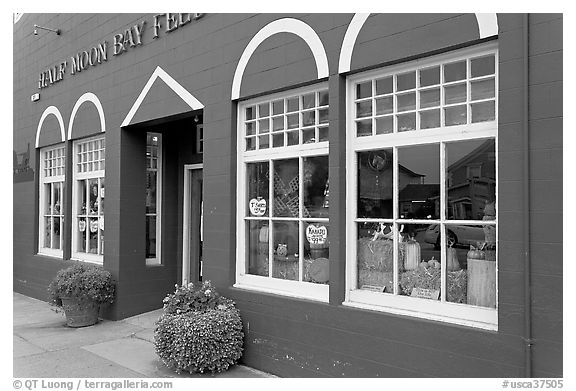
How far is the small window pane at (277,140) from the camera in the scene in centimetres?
565

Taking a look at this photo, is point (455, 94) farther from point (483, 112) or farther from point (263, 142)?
point (263, 142)

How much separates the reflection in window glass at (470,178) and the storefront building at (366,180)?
16 mm

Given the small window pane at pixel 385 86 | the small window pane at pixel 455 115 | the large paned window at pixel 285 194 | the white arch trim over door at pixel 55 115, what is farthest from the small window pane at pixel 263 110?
the white arch trim over door at pixel 55 115

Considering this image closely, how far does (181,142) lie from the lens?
854cm

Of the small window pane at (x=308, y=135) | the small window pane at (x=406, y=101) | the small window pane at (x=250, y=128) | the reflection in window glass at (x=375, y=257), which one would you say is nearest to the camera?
the small window pane at (x=406, y=101)

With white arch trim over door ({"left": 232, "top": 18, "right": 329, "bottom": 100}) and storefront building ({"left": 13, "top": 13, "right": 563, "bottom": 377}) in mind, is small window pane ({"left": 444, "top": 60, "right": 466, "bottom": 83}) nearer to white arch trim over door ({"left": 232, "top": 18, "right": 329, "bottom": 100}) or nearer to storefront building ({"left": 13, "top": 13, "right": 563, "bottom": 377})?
storefront building ({"left": 13, "top": 13, "right": 563, "bottom": 377})

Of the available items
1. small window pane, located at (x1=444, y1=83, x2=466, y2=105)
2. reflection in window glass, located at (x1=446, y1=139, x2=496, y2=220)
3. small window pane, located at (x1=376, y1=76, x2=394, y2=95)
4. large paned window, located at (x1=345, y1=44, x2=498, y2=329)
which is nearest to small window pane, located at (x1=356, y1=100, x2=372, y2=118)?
large paned window, located at (x1=345, y1=44, x2=498, y2=329)

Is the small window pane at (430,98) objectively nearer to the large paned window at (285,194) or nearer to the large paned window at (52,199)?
the large paned window at (285,194)

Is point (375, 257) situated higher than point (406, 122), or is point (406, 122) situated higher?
point (406, 122)

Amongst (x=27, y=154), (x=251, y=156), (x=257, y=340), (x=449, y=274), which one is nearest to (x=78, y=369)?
(x=257, y=340)

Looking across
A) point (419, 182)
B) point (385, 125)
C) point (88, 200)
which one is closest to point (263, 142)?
point (385, 125)

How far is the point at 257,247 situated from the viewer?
593 centimetres

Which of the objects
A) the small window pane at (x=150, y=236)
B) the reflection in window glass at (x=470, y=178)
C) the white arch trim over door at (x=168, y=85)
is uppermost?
the white arch trim over door at (x=168, y=85)

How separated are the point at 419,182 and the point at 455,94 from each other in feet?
2.50
